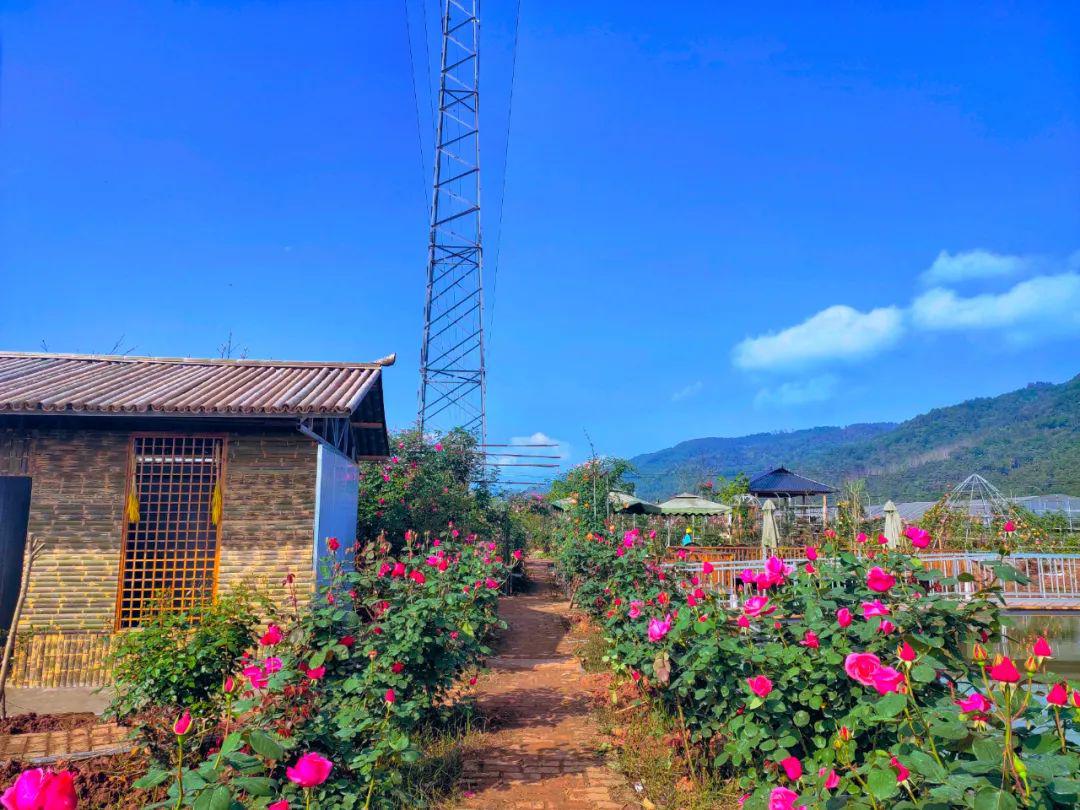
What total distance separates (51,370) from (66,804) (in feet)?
29.2

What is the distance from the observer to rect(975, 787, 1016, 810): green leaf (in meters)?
1.56

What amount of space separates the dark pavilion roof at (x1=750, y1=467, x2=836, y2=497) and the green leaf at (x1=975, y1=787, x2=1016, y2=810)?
18392 mm

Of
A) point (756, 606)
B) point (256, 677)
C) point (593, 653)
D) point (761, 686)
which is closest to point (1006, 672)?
point (761, 686)

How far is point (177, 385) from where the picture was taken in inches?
307

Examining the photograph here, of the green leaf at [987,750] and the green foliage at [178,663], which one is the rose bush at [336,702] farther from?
the green leaf at [987,750]

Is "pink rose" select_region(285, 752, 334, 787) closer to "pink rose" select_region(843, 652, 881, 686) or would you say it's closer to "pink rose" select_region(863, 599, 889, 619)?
"pink rose" select_region(843, 652, 881, 686)

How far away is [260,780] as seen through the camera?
212 cm

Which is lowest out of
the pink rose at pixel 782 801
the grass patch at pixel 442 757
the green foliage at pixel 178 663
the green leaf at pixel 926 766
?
the grass patch at pixel 442 757

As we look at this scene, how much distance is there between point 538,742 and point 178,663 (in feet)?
8.63

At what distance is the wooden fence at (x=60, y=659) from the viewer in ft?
21.7

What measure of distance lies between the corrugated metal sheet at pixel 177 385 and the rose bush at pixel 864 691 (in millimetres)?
4464

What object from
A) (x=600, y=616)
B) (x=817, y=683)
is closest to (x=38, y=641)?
(x=600, y=616)

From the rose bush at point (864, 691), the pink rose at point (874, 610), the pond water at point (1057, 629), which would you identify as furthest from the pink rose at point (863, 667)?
the pond water at point (1057, 629)

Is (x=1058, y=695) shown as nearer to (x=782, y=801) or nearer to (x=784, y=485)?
(x=782, y=801)
